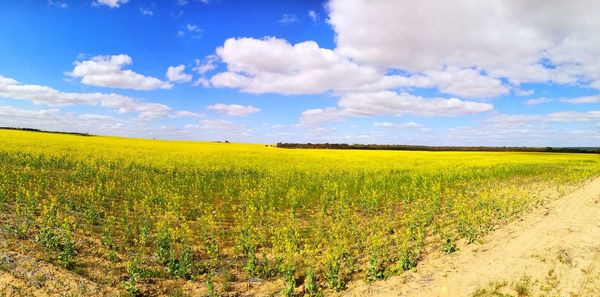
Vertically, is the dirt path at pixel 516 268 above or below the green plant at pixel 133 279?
above

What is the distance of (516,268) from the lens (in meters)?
8.59

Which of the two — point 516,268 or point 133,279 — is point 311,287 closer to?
point 133,279

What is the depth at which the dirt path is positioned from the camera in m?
7.80

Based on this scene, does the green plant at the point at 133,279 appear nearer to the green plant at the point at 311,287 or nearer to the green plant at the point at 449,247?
the green plant at the point at 311,287

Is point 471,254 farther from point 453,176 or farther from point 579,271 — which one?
point 453,176

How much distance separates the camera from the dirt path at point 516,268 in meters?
7.80

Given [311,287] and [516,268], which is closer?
[311,287]

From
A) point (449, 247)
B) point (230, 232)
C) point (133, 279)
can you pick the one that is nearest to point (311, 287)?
point (133, 279)

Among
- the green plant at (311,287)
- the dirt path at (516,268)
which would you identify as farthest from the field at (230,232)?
the dirt path at (516,268)

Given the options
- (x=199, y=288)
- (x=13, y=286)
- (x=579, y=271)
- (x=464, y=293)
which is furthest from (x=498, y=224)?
(x=13, y=286)

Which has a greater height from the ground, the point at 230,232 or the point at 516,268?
the point at 516,268

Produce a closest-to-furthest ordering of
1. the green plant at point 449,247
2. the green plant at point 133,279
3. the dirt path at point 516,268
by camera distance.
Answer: the dirt path at point 516,268
the green plant at point 133,279
the green plant at point 449,247

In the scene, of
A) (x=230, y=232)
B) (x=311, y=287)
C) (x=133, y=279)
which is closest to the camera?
(x=311, y=287)

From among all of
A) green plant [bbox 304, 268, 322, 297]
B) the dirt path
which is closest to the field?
green plant [bbox 304, 268, 322, 297]
